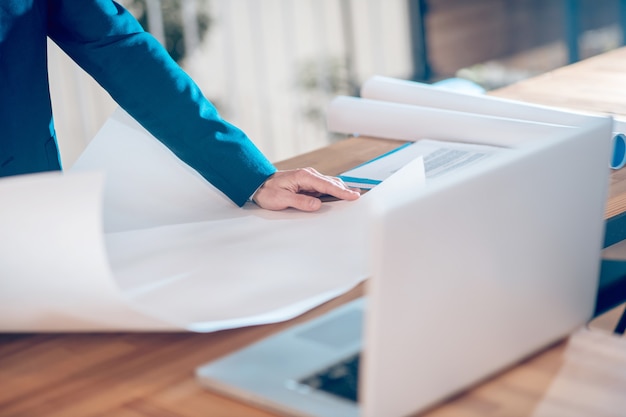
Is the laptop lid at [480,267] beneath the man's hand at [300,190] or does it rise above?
above

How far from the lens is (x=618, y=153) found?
1.59m

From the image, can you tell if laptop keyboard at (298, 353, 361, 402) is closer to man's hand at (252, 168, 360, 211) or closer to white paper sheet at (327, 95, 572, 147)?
man's hand at (252, 168, 360, 211)

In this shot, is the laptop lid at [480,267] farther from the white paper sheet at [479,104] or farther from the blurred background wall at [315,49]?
the blurred background wall at [315,49]

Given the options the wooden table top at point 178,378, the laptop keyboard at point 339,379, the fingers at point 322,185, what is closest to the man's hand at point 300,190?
the fingers at point 322,185

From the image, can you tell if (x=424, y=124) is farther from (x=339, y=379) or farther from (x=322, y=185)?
(x=339, y=379)

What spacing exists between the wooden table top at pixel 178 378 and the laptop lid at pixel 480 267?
0.03 meters

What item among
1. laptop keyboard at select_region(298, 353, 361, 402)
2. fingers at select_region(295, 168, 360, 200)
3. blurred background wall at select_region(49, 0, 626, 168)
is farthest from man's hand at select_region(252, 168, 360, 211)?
blurred background wall at select_region(49, 0, 626, 168)

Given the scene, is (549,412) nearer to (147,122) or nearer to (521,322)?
(521,322)

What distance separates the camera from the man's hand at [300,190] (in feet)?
4.67

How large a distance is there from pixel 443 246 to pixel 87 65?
0.93 meters

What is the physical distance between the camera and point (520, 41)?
18.9 ft

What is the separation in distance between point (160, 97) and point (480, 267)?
792 millimetres

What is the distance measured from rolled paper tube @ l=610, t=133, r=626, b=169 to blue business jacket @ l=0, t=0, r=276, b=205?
584 millimetres

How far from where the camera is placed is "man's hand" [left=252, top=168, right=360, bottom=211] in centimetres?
142
